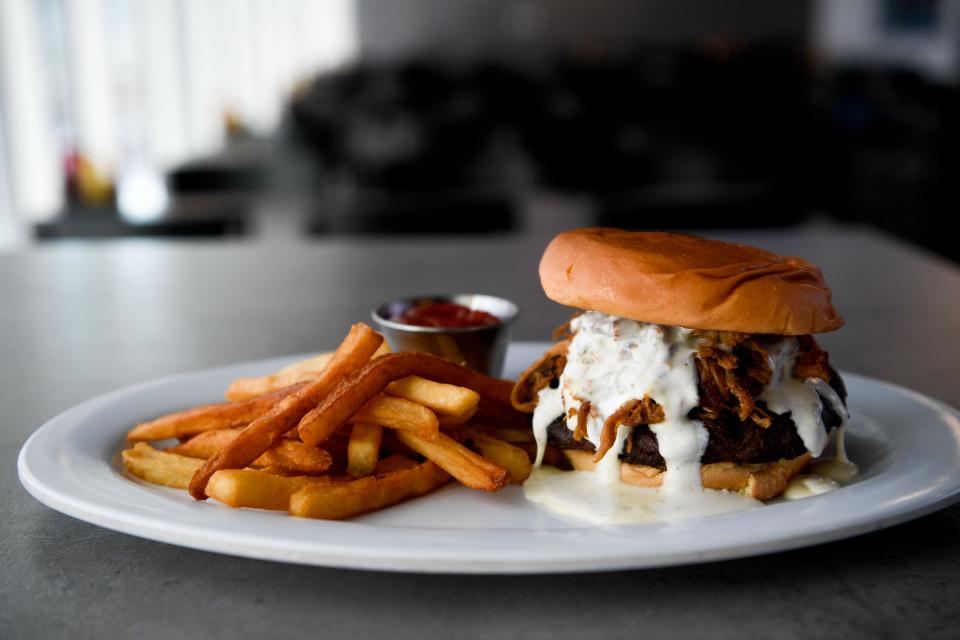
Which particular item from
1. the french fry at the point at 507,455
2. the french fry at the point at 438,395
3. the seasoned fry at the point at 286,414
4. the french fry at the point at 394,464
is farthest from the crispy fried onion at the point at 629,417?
the seasoned fry at the point at 286,414

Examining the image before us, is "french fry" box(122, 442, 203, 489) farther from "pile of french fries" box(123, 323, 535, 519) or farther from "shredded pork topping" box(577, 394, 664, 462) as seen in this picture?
"shredded pork topping" box(577, 394, 664, 462)

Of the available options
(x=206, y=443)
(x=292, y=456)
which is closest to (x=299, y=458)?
(x=292, y=456)

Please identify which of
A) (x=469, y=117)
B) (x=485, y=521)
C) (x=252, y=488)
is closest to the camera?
(x=252, y=488)

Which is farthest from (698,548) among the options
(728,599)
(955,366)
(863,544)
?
(955,366)

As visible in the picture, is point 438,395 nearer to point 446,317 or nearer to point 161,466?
point 161,466

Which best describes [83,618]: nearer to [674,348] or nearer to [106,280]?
[674,348]

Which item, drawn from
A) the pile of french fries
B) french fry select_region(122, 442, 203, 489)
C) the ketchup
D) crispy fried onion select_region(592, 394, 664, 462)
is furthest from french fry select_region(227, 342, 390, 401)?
crispy fried onion select_region(592, 394, 664, 462)
